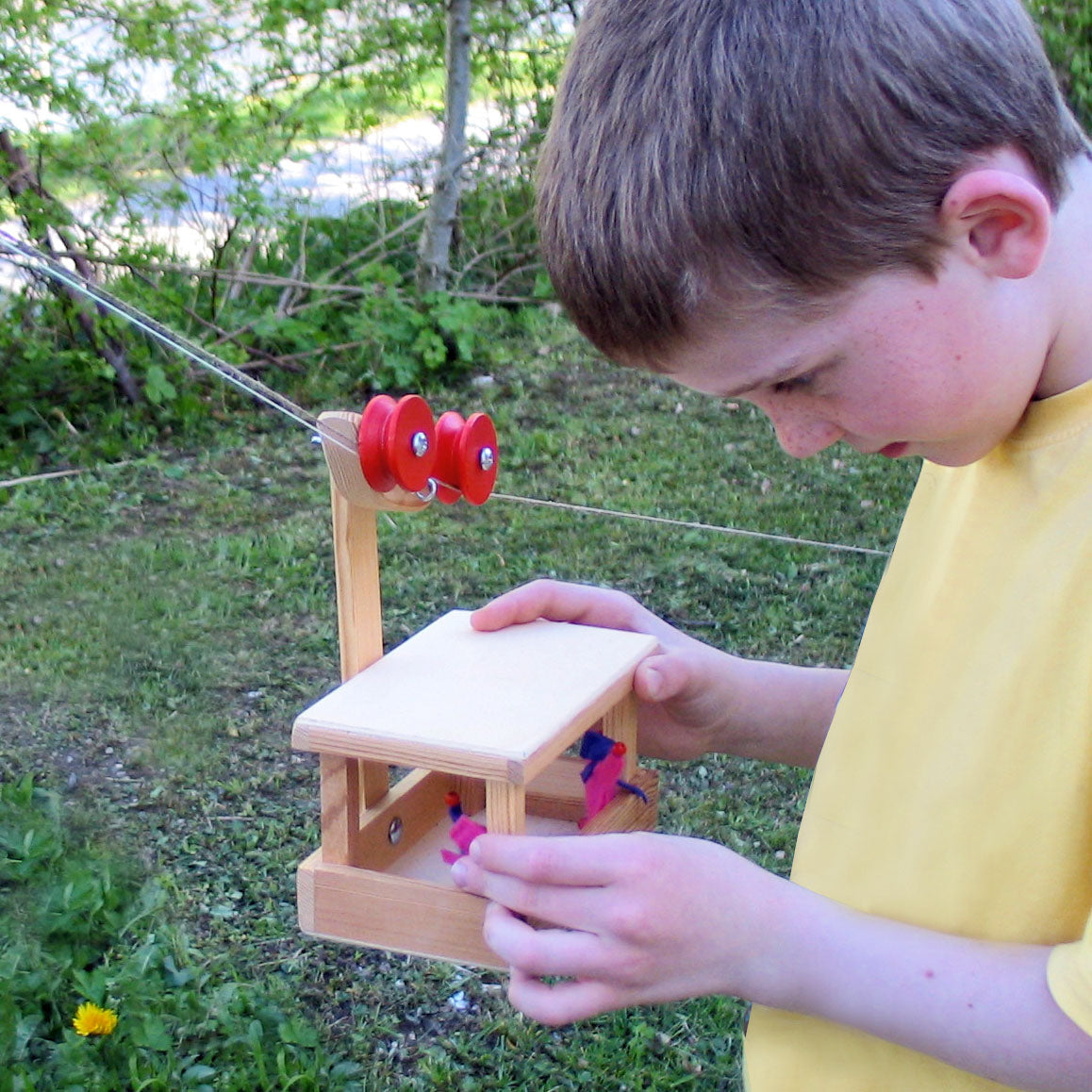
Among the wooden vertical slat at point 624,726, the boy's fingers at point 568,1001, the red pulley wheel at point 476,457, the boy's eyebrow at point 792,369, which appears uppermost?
the boy's eyebrow at point 792,369

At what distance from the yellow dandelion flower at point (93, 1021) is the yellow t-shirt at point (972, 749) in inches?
37.7

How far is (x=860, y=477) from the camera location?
11.6 feet

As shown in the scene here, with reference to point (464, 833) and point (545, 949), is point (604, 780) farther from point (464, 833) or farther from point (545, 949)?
point (545, 949)

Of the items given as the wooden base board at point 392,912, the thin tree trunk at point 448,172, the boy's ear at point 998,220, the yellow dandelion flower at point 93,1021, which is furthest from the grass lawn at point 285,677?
the boy's ear at point 998,220

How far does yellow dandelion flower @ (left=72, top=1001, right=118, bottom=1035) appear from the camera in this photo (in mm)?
1636

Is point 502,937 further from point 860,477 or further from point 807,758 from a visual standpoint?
point 860,477

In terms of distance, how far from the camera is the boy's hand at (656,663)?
1.16 m

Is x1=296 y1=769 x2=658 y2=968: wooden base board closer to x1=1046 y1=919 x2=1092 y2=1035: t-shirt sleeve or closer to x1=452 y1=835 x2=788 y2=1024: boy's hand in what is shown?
x1=452 y1=835 x2=788 y2=1024: boy's hand

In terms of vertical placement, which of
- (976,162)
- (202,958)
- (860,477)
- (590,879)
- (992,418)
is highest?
(976,162)

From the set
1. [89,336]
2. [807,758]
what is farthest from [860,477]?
[807,758]

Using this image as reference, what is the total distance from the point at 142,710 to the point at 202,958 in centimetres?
74

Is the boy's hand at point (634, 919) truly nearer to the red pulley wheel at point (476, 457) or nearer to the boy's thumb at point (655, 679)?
the boy's thumb at point (655, 679)

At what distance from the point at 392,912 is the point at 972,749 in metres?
0.48

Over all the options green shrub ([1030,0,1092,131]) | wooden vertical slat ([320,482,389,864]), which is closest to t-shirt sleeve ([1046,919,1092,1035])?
wooden vertical slat ([320,482,389,864])
